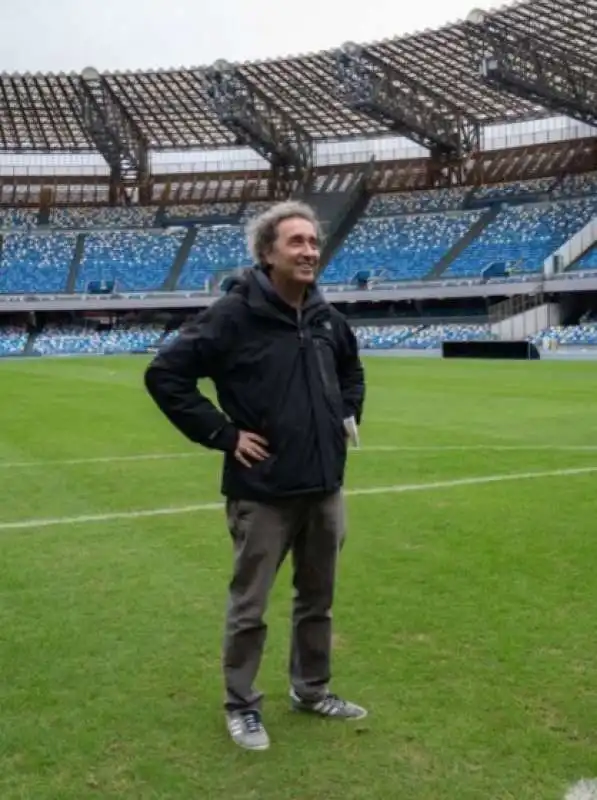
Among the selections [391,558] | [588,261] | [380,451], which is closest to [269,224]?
[391,558]

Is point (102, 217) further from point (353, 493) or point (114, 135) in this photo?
point (353, 493)

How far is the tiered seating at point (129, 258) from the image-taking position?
7681cm

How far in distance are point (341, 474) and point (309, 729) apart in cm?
126

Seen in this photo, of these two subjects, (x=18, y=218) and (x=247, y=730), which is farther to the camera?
(x=18, y=218)

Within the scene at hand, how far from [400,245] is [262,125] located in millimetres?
12854

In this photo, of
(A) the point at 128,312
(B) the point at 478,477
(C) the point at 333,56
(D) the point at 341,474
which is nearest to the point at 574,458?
(B) the point at 478,477

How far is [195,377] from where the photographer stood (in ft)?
15.7

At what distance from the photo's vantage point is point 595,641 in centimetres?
603

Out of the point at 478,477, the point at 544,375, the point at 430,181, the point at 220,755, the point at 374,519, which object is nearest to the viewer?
the point at 220,755

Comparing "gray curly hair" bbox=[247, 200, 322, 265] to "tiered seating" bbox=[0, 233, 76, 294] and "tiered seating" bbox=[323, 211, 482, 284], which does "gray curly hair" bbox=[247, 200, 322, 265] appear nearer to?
"tiered seating" bbox=[323, 211, 482, 284]

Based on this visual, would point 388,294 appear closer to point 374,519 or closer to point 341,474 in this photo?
point 374,519

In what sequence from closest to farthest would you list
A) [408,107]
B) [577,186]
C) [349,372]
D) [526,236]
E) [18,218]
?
[349,372], [408,107], [526,236], [577,186], [18,218]

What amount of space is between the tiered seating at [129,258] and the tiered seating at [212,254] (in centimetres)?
184

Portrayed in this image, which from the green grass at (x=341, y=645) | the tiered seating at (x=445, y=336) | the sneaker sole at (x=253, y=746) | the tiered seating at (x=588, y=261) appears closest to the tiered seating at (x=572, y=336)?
the tiered seating at (x=445, y=336)
